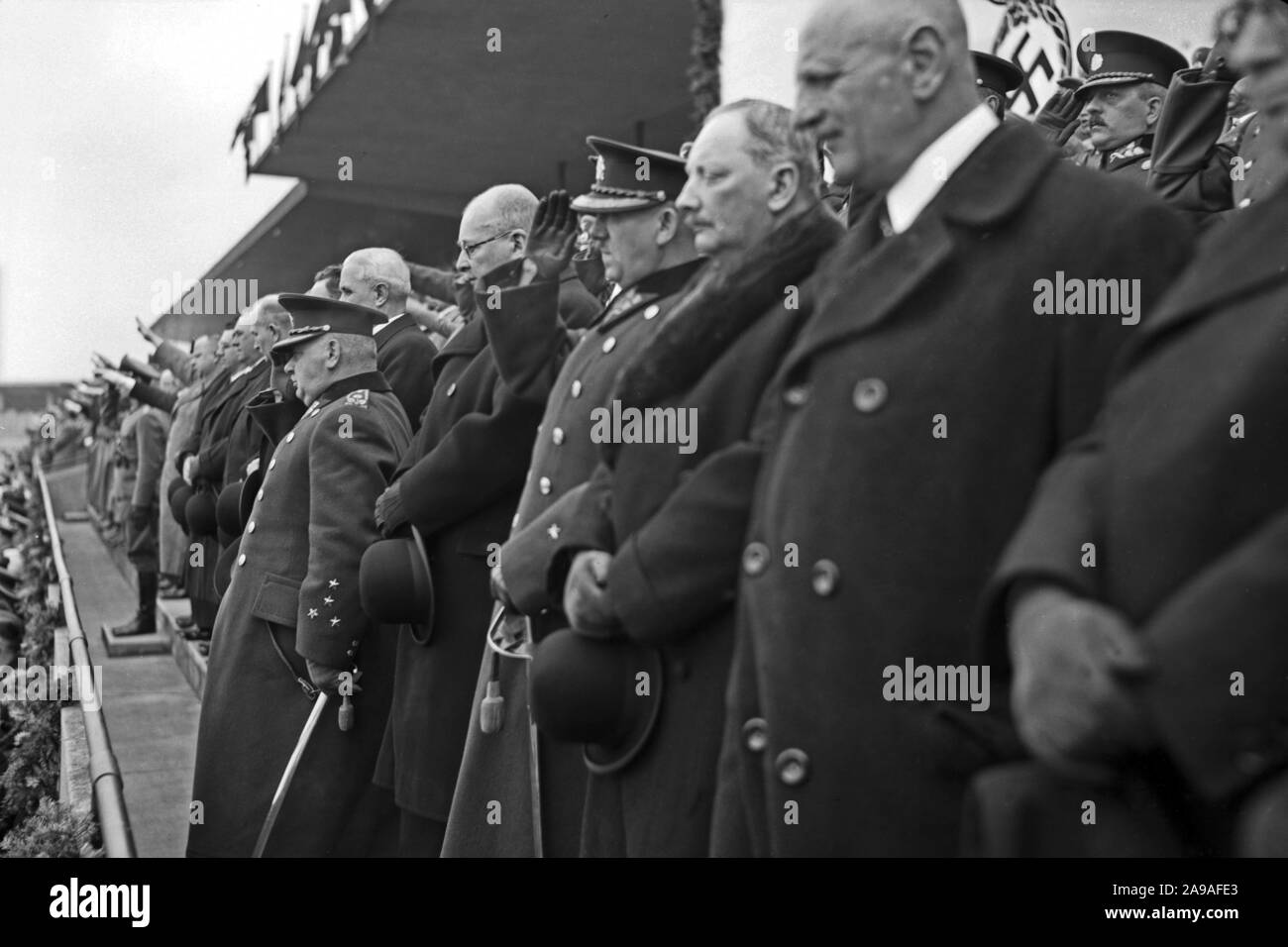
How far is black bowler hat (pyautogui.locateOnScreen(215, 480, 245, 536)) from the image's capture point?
Result: 7340 mm

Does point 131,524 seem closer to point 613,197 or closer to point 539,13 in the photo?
point 539,13

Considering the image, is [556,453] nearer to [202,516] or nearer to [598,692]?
[598,692]

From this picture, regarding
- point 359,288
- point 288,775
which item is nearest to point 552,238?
point 288,775

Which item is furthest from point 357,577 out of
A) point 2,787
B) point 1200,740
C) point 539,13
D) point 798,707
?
point 539,13

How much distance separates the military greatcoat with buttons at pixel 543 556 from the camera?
3.75 metres

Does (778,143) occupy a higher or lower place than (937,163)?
higher

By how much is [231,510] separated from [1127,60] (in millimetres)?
4569

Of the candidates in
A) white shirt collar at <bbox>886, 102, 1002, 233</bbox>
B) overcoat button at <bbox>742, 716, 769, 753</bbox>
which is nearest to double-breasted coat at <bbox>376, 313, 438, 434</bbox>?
overcoat button at <bbox>742, 716, 769, 753</bbox>

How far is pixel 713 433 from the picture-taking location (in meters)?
3.16

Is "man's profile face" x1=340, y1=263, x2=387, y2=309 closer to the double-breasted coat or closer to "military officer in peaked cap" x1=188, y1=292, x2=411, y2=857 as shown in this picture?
the double-breasted coat

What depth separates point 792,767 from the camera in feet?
8.36

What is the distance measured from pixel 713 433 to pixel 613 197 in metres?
1.00

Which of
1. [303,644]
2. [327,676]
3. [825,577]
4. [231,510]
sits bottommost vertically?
[327,676]

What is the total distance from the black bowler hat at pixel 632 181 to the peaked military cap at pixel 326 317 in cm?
198
